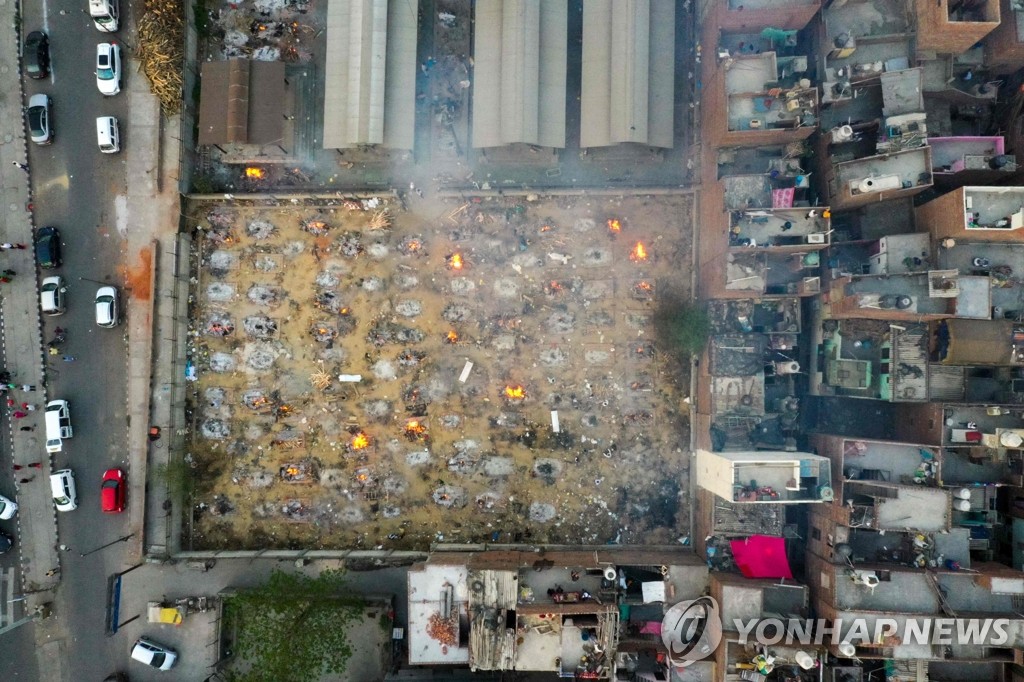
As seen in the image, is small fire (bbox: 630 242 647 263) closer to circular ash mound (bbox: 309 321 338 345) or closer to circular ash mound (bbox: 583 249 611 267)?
circular ash mound (bbox: 583 249 611 267)

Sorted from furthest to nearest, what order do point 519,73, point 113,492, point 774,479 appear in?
point 113,492 < point 519,73 < point 774,479

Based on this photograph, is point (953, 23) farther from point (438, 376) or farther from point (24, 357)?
point (24, 357)

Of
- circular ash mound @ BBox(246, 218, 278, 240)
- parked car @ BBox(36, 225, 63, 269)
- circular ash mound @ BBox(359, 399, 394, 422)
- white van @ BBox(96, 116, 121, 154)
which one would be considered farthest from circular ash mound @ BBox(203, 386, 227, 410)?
white van @ BBox(96, 116, 121, 154)

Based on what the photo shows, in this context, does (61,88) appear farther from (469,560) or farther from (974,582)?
(974,582)

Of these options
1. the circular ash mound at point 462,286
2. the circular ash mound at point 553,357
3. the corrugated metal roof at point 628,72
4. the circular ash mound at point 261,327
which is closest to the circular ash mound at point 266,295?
the circular ash mound at point 261,327

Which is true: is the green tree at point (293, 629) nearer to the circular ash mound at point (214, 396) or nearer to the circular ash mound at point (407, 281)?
the circular ash mound at point (214, 396)

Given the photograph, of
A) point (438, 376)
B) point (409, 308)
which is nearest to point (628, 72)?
point (409, 308)

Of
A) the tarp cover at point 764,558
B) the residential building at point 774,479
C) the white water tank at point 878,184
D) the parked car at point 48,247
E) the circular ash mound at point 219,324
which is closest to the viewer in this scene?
the residential building at point 774,479
